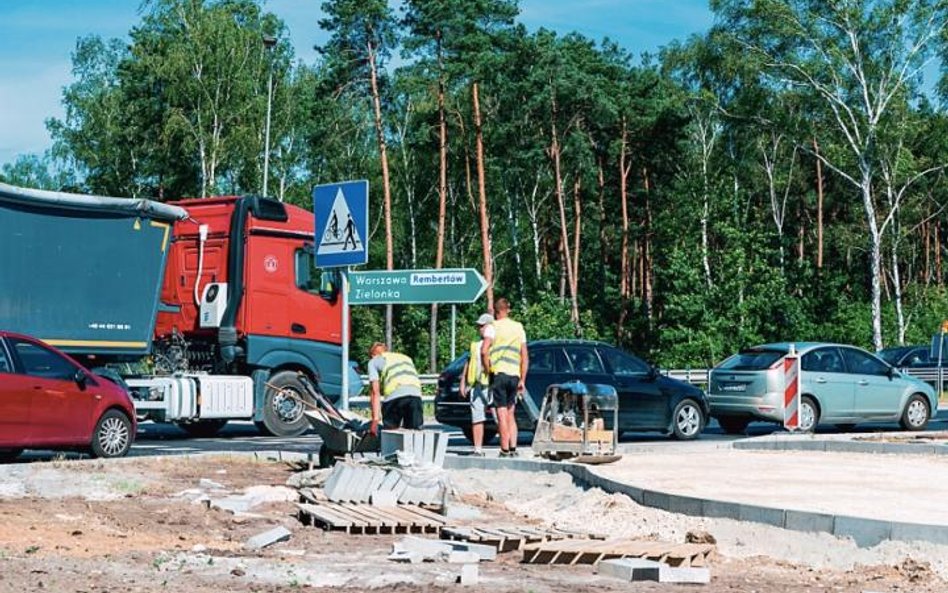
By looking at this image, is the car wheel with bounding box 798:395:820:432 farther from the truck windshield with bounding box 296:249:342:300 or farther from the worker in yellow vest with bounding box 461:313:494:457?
the truck windshield with bounding box 296:249:342:300

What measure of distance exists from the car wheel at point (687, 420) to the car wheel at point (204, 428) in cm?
730

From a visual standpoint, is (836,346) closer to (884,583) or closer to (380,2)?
(884,583)

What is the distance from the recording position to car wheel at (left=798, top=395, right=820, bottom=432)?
78.9 feet

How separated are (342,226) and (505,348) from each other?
7.42 ft

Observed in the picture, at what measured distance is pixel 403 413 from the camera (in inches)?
677

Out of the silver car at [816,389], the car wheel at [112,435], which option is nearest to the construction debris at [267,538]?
the car wheel at [112,435]

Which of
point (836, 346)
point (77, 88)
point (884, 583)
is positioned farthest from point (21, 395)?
point (77, 88)

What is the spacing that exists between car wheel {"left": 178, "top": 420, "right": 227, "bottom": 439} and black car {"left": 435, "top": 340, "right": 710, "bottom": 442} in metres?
5.14

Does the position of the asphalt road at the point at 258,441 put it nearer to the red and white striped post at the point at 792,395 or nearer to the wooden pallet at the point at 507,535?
the red and white striped post at the point at 792,395

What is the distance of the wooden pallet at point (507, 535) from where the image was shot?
1103 centimetres

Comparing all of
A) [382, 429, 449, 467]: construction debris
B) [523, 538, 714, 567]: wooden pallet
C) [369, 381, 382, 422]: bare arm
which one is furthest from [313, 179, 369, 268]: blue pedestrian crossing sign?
[523, 538, 714, 567]: wooden pallet

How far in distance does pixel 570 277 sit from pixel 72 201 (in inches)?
1628

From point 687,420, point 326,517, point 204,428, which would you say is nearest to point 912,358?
point 687,420

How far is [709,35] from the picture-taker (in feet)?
177
